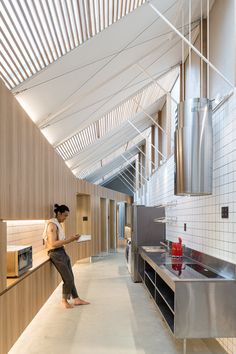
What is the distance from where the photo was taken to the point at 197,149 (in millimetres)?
3410

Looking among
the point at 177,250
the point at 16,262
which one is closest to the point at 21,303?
the point at 16,262

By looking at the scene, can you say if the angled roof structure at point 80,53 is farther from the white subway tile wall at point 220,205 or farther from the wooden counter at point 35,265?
the wooden counter at point 35,265

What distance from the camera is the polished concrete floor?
3.38 meters

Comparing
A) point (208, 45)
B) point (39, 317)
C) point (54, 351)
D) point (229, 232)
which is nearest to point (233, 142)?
point (229, 232)

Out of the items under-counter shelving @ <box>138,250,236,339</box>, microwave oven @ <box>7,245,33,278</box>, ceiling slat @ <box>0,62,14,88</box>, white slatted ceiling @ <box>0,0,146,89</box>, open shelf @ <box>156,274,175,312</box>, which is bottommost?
open shelf @ <box>156,274,175,312</box>

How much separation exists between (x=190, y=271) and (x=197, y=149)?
3.83ft

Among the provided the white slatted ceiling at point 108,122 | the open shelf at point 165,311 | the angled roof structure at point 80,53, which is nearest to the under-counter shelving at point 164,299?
the open shelf at point 165,311

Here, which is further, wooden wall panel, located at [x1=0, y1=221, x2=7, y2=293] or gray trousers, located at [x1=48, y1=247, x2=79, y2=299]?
gray trousers, located at [x1=48, y1=247, x2=79, y2=299]

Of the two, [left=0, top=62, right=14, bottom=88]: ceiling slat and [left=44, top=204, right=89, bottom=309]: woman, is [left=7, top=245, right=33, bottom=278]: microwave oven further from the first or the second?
[left=0, top=62, right=14, bottom=88]: ceiling slat

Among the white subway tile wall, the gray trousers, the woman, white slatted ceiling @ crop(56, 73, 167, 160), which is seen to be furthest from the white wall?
the gray trousers

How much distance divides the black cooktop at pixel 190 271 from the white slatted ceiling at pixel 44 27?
7.21 ft

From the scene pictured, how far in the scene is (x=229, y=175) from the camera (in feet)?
10.3

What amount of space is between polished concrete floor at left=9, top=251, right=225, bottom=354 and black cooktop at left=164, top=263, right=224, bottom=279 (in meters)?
0.71

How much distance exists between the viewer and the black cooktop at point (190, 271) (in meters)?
3.16
